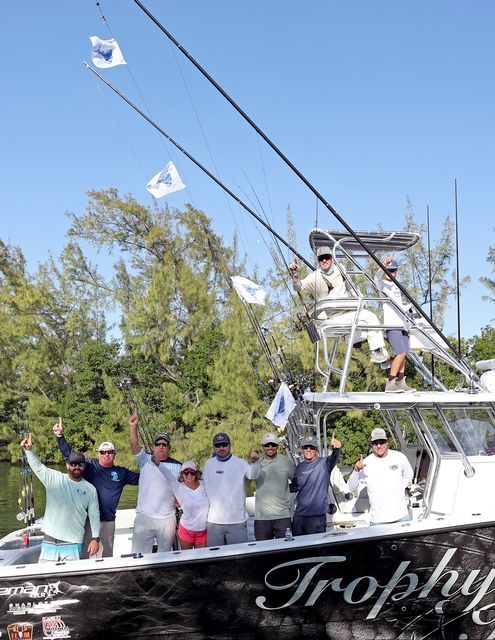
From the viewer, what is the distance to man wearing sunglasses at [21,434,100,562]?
600cm

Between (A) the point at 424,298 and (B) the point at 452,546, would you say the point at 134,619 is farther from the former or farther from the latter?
(A) the point at 424,298

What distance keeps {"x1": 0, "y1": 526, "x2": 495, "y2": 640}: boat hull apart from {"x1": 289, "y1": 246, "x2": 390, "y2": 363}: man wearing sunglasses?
2017mm

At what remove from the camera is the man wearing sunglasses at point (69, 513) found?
19.7ft

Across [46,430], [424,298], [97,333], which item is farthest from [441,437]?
[97,333]

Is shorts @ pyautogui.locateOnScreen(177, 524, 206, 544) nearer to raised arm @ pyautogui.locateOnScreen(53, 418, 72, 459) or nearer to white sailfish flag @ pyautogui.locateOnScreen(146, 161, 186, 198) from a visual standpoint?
raised arm @ pyautogui.locateOnScreen(53, 418, 72, 459)

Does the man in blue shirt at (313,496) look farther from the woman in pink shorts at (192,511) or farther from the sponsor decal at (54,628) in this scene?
the sponsor decal at (54,628)

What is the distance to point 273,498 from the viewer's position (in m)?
6.36

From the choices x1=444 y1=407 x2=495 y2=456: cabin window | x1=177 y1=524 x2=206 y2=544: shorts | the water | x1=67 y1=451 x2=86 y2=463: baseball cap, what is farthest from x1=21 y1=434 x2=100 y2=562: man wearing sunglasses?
the water

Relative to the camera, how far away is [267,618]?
5.86m

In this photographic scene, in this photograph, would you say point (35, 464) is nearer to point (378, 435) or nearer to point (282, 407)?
point (282, 407)

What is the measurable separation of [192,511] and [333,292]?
2.54 meters

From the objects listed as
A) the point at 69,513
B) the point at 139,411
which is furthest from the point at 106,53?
the point at 139,411

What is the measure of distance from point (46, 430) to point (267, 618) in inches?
Result: 949

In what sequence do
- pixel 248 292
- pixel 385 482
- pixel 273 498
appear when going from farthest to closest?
1. pixel 248 292
2. pixel 273 498
3. pixel 385 482
